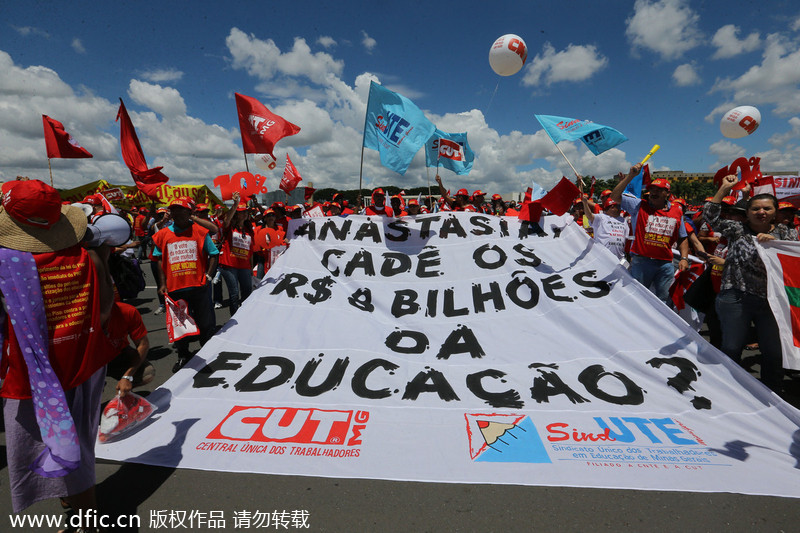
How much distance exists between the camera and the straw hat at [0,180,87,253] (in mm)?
1794

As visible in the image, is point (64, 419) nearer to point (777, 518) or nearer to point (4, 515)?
point (4, 515)

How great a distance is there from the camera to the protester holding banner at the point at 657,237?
184 inches

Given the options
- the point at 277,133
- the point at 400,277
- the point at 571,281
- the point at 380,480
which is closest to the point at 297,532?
the point at 380,480

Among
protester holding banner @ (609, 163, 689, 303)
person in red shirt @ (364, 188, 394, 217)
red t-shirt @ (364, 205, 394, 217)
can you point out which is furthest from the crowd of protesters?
person in red shirt @ (364, 188, 394, 217)

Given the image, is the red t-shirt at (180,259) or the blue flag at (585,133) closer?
the red t-shirt at (180,259)

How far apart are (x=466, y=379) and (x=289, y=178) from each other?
261 inches

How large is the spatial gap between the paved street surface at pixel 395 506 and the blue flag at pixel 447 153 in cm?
650

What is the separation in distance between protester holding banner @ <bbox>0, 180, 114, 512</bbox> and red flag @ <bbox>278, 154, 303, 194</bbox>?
21.9ft

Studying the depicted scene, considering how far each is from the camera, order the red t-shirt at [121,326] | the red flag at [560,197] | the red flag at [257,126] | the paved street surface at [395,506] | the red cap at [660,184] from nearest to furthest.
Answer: the paved street surface at [395,506]
the red t-shirt at [121,326]
the red cap at [660,184]
the red flag at [560,197]
the red flag at [257,126]

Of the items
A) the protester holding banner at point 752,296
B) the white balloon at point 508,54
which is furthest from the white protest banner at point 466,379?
the white balloon at point 508,54

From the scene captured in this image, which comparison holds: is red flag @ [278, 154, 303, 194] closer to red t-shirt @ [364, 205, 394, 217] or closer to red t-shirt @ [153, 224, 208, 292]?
red t-shirt @ [364, 205, 394, 217]

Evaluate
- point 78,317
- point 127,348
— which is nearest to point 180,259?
point 127,348

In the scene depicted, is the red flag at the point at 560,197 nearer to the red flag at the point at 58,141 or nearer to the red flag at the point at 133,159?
the red flag at the point at 133,159

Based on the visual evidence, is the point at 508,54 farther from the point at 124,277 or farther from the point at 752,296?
the point at 124,277
